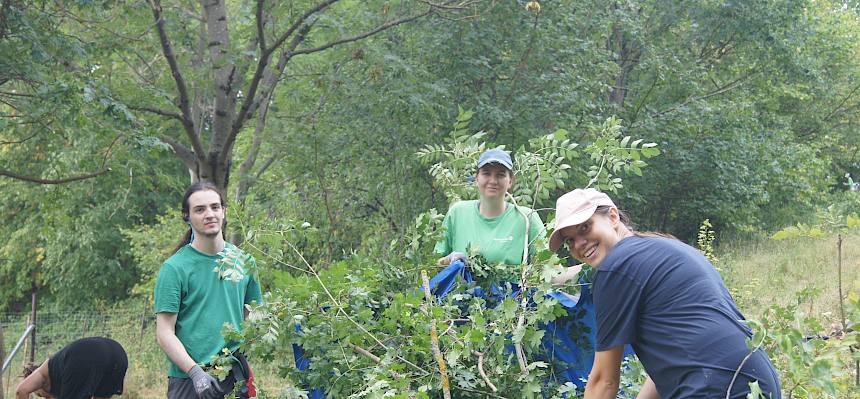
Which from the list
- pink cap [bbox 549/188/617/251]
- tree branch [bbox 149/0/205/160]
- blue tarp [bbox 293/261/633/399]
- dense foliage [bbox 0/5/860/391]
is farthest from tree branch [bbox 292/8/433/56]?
pink cap [bbox 549/188/617/251]

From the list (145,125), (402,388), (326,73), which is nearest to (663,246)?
(402,388)

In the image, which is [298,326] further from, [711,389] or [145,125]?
[145,125]

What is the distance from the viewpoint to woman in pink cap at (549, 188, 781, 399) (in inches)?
96.3

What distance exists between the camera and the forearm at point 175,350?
3.87m

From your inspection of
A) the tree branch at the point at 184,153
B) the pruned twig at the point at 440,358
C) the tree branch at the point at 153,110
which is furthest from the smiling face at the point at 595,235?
the tree branch at the point at 184,153

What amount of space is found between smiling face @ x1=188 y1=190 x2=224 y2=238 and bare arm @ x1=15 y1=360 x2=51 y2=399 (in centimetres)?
116

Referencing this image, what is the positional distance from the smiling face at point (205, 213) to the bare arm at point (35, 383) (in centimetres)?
116

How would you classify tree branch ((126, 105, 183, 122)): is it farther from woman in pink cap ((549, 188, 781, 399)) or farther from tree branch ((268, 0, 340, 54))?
woman in pink cap ((549, 188, 781, 399))

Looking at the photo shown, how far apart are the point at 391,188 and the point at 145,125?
470cm

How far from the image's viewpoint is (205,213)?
4.02 metres

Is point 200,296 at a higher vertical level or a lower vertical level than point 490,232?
lower

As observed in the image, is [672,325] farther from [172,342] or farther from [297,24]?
[297,24]

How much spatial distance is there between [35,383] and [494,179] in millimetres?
2464

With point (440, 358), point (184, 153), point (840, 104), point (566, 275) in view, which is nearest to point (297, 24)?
point (184, 153)
